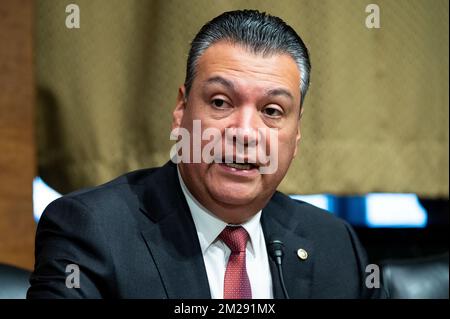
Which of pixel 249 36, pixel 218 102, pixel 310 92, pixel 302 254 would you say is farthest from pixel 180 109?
pixel 310 92

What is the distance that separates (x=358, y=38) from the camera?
243 centimetres

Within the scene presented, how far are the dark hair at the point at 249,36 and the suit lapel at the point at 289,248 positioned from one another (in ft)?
1.38

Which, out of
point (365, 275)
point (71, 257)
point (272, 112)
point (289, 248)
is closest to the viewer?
point (71, 257)

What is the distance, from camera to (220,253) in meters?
1.82

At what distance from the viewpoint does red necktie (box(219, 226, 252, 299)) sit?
176 cm

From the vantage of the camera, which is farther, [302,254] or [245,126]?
[302,254]

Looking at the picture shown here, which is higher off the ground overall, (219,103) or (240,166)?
(219,103)

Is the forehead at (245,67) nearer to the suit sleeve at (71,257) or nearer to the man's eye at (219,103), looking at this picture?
the man's eye at (219,103)

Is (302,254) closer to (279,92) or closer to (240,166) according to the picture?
(240,166)

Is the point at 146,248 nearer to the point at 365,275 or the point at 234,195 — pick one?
the point at 234,195

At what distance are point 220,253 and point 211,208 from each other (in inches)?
4.5

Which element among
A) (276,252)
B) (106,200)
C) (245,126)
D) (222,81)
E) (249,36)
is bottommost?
(276,252)

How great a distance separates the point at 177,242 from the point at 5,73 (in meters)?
1.14

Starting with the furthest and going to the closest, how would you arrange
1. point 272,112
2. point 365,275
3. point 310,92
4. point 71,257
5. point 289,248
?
point 310,92
point 365,275
point 289,248
point 272,112
point 71,257
